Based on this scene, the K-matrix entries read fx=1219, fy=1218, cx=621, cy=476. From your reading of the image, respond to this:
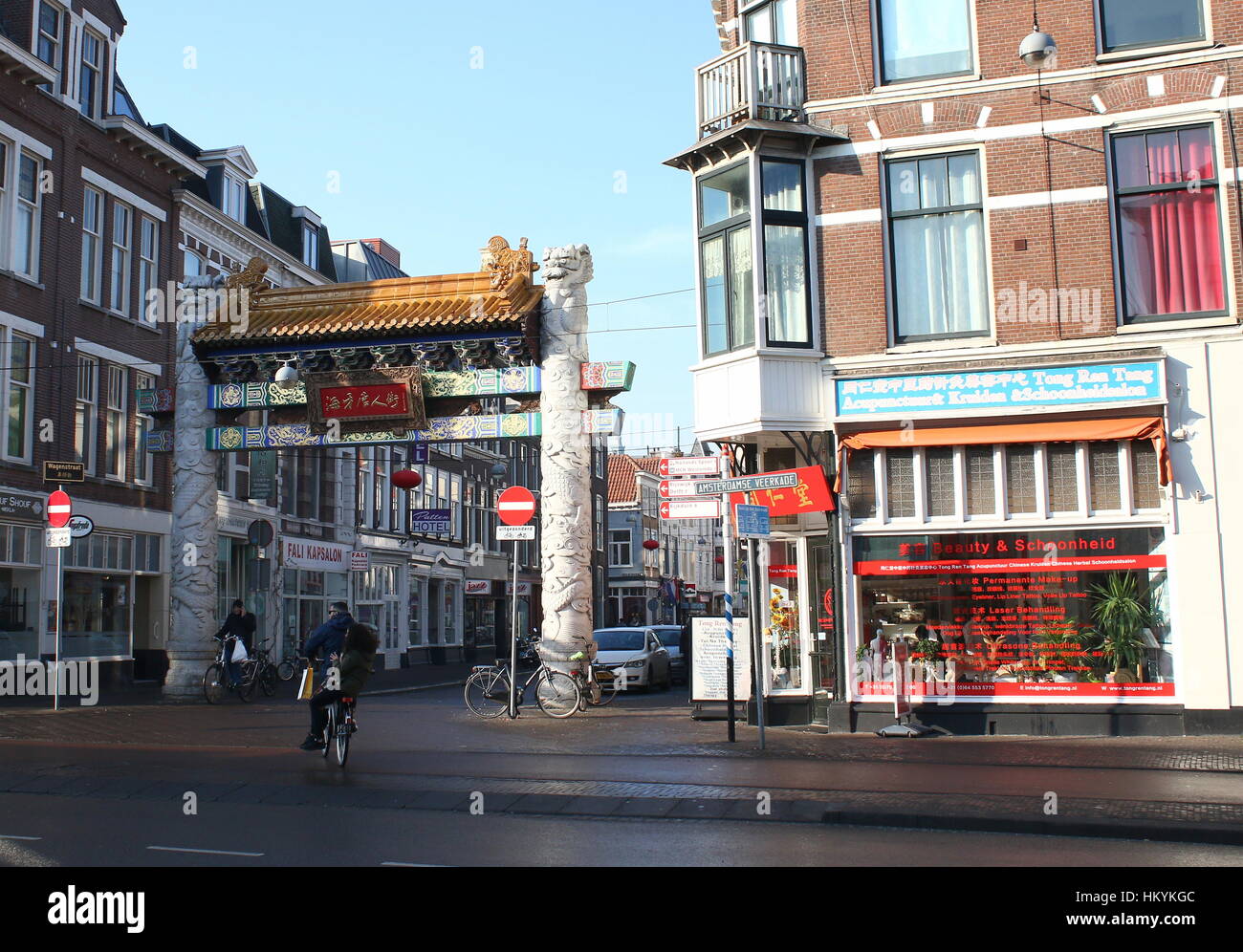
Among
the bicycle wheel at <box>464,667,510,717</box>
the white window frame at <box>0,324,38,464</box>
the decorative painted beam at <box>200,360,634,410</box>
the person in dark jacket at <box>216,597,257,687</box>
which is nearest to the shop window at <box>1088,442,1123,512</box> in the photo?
the decorative painted beam at <box>200,360,634,410</box>

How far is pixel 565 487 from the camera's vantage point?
20.4 meters

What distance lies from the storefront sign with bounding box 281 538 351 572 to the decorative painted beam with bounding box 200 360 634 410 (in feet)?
A: 45.3

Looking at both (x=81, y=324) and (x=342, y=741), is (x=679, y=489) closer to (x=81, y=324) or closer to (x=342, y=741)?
(x=342, y=741)

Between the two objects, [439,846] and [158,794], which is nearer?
[439,846]

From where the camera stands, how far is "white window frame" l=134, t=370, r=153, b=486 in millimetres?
29016

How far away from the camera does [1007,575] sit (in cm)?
1586

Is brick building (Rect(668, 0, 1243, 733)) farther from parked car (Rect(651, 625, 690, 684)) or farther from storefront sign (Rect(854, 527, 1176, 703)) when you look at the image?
parked car (Rect(651, 625, 690, 684))

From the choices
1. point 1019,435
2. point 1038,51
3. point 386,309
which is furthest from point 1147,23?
point 386,309

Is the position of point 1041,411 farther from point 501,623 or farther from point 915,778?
point 501,623

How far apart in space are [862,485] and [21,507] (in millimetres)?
17249

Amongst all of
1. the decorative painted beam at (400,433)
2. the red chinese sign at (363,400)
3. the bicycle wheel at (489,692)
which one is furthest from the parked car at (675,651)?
the red chinese sign at (363,400)

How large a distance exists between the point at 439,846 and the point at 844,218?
1095cm
